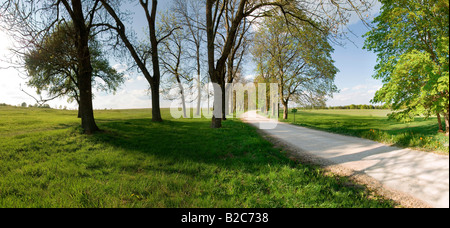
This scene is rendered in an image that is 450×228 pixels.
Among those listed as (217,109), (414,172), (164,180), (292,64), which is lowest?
(164,180)

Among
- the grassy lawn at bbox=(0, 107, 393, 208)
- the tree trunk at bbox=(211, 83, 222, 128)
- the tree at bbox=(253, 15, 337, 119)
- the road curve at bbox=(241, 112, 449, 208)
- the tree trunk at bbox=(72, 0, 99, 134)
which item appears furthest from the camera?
the tree at bbox=(253, 15, 337, 119)

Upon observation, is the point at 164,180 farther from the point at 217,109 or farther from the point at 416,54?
the point at 217,109

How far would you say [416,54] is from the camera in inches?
69.1

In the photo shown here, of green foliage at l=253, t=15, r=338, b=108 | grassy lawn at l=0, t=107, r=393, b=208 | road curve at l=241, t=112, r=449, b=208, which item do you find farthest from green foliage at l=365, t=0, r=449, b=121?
green foliage at l=253, t=15, r=338, b=108

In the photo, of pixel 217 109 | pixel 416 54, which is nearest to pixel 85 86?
pixel 217 109

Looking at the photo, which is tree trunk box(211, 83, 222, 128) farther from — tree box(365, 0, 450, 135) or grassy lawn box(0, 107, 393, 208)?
tree box(365, 0, 450, 135)

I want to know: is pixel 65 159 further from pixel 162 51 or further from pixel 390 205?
pixel 162 51

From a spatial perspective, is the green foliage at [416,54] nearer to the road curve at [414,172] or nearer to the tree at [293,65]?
the road curve at [414,172]

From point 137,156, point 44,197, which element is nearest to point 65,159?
point 137,156

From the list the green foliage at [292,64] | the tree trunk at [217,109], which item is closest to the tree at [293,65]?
the green foliage at [292,64]

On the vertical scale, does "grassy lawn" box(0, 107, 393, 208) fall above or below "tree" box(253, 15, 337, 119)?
below

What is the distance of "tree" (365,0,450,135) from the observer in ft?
3.82

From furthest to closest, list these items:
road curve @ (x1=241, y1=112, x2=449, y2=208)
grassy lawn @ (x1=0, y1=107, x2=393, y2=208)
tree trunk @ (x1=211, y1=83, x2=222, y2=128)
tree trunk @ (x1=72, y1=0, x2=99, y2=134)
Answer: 1. tree trunk @ (x1=211, y1=83, x2=222, y2=128)
2. tree trunk @ (x1=72, y1=0, x2=99, y2=134)
3. grassy lawn @ (x1=0, y1=107, x2=393, y2=208)
4. road curve @ (x1=241, y1=112, x2=449, y2=208)

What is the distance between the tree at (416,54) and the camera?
3.82ft
